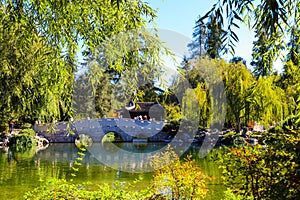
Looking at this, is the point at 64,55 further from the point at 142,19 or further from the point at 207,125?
the point at 207,125

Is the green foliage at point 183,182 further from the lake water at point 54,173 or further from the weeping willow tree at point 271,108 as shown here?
the weeping willow tree at point 271,108

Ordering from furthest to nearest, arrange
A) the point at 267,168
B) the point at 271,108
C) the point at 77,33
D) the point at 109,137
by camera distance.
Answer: the point at 109,137 < the point at 271,108 < the point at 77,33 < the point at 267,168

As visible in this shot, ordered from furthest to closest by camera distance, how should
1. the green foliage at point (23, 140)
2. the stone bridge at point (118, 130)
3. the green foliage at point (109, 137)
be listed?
the green foliage at point (109, 137)
the stone bridge at point (118, 130)
the green foliage at point (23, 140)

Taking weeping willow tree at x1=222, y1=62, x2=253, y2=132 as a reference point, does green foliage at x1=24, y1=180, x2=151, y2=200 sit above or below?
below

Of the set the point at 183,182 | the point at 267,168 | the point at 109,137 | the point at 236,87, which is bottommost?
the point at 109,137

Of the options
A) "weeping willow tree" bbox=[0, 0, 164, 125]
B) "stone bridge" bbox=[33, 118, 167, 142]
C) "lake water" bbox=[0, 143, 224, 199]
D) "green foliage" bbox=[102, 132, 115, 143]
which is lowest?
"lake water" bbox=[0, 143, 224, 199]

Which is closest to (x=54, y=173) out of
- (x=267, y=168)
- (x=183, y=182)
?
(x=183, y=182)

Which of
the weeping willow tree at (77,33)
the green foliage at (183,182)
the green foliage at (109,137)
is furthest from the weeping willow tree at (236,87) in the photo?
the weeping willow tree at (77,33)

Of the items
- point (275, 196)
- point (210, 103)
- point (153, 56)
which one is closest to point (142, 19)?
point (153, 56)

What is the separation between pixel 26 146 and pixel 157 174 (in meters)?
13.9

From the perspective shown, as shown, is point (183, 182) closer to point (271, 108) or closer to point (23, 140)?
point (271, 108)

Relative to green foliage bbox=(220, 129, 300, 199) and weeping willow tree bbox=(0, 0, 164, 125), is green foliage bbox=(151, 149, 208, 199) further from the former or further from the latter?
weeping willow tree bbox=(0, 0, 164, 125)

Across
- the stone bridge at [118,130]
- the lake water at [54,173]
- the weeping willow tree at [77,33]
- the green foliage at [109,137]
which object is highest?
the weeping willow tree at [77,33]

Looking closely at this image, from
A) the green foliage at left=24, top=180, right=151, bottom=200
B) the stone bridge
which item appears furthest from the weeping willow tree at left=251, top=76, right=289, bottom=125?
the green foliage at left=24, top=180, right=151, bottom=200
